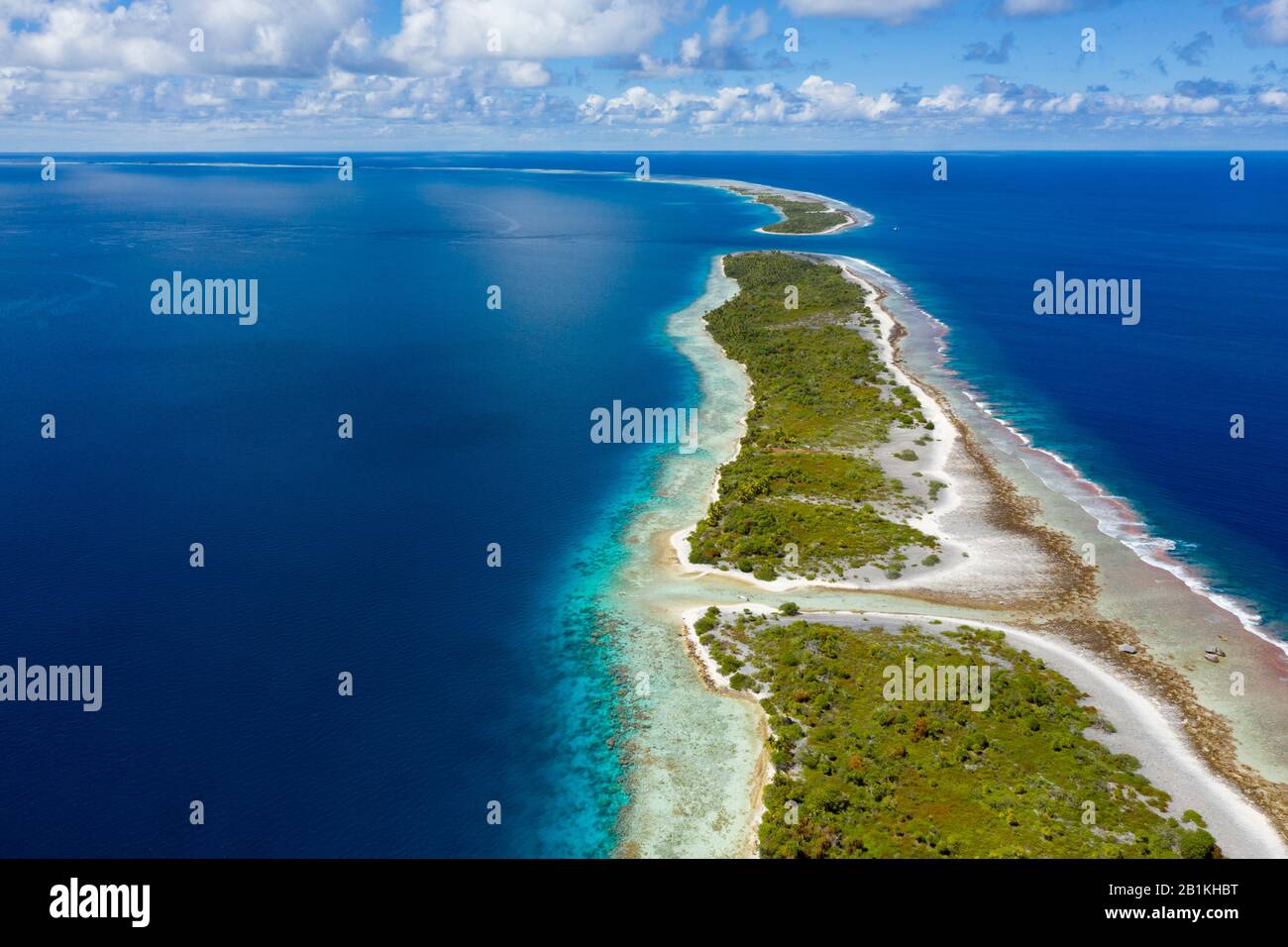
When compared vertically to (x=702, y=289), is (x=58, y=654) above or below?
below

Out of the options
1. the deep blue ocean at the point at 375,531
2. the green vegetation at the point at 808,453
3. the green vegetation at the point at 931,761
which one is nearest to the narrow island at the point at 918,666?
the green vegetation at the point at 931,761

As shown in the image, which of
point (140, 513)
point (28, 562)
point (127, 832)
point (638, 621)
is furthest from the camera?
point (140, 513)

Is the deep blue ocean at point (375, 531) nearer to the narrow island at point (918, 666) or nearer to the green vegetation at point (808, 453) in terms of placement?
the narrow island at point (918, 666)

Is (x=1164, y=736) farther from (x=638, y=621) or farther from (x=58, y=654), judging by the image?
(x=58, y=654)

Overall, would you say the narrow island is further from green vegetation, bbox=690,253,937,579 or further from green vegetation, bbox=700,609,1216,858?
green vegetation, bbox=690,253,937,579

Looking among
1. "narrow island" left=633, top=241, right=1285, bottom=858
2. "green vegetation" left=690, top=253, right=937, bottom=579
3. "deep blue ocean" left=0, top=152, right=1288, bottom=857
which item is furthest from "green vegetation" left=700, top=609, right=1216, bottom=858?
"green vegetation" left=690, top=253, right=937, bottom=579

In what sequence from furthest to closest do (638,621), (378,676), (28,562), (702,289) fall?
(702,289)
(28,562)
(638,621)
(378,676)

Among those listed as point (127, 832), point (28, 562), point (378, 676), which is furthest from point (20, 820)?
point (28, 562)
